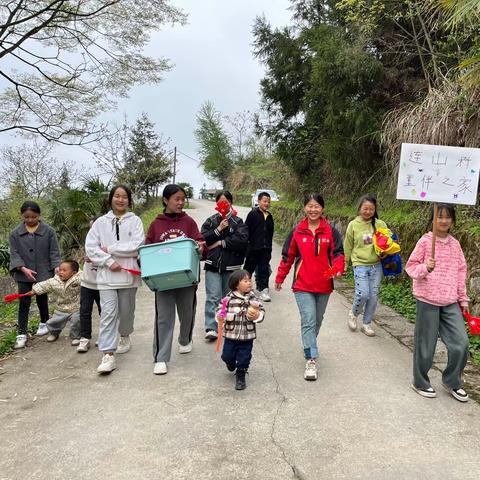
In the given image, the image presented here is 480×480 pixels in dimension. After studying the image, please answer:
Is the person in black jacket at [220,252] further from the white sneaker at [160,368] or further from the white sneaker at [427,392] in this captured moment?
→ the white sneaker at [427,392]

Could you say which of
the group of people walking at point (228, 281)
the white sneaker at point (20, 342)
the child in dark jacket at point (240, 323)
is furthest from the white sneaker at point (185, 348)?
the white sneaker at point (20, 342)

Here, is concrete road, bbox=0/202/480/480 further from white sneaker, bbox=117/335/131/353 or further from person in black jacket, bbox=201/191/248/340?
person in black jacket, bbox=201/191/248/340

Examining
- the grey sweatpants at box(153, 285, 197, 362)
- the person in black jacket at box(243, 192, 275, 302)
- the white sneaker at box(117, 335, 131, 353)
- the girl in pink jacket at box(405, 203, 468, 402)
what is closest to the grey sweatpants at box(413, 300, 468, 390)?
the girl in pink jacket at box(405, 203, 468, 402)

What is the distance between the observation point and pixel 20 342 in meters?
4.96

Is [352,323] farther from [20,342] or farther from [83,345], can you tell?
[20,342]

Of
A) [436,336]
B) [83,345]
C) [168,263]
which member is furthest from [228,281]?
[436,336]

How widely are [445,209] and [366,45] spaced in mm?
7125

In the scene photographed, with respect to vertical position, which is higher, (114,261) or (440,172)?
(440,172)

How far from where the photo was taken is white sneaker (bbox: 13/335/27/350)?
195 inches

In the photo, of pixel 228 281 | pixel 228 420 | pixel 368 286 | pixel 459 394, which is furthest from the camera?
pixel 368 286

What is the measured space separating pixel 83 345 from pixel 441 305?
148 inches

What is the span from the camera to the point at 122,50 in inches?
413

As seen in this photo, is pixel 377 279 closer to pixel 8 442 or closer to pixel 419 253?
pixel 419 253

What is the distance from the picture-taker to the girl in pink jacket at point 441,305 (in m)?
3.58
